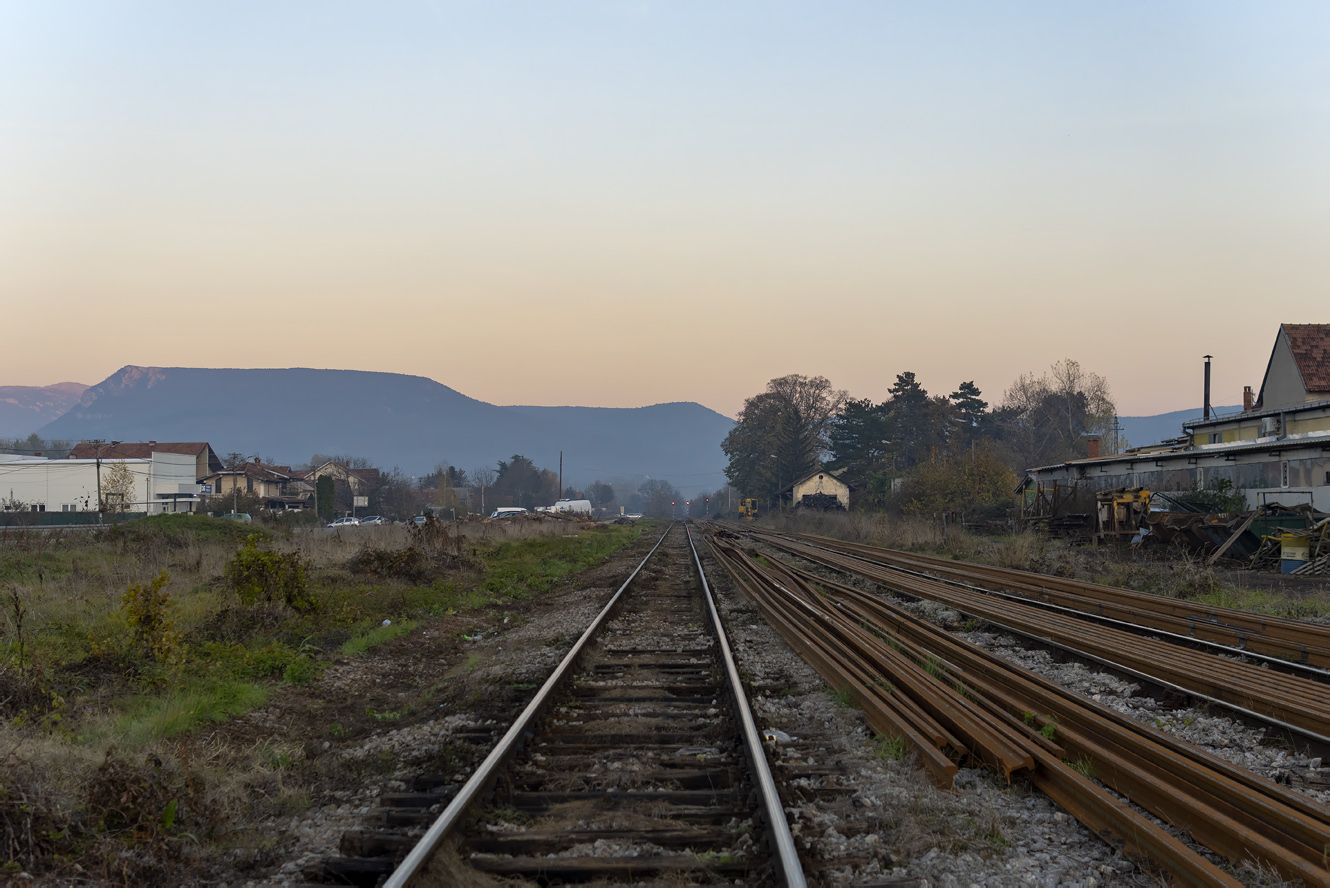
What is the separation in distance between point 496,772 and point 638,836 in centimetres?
110

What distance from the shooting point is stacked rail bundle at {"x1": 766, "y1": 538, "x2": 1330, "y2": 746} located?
574cm

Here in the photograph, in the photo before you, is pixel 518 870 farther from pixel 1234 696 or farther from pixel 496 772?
pixel 1234 696

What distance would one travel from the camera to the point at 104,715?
5.88m

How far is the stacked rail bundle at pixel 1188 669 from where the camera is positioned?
574cm

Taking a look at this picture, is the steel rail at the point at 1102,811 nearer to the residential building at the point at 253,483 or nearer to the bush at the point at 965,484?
the bush at the point at 965,484

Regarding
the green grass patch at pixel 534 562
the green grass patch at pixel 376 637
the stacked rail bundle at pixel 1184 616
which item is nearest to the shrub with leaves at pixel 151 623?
the green grass patch at pixel 376 637

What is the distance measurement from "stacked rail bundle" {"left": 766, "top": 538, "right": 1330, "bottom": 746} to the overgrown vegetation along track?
131 centimetres

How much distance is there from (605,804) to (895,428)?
7389 centimetres

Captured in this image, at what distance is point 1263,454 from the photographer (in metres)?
21.6

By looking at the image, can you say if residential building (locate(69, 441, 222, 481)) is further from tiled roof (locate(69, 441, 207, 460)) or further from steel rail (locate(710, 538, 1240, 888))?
steel rail (locate(710, 538, 1240, 888))

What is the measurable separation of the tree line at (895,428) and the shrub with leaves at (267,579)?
188 feet

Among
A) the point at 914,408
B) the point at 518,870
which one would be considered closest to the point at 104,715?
the point at 518,870

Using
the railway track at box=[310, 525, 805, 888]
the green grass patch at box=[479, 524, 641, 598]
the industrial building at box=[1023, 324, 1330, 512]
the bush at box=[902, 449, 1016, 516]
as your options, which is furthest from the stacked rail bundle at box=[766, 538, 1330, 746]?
the bush at box=[902, 449, 1016, 516]

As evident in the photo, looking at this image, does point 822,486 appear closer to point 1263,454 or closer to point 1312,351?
point 1312,351
